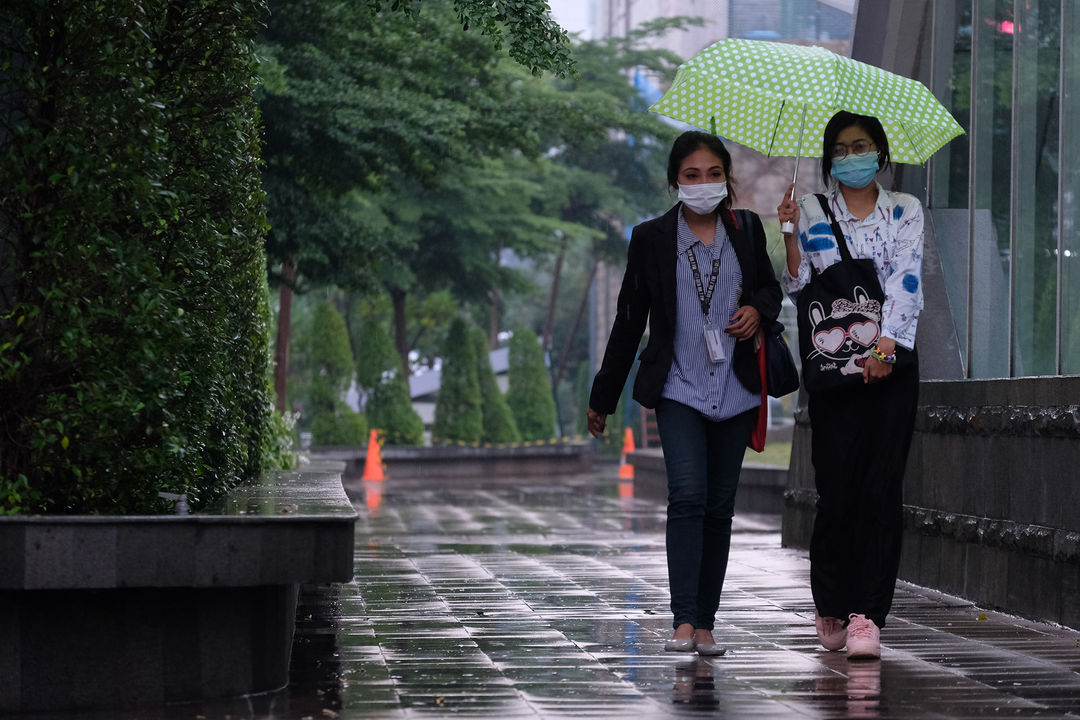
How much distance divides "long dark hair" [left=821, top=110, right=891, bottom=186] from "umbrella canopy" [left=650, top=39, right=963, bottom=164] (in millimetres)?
180

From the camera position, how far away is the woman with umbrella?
6.48 m

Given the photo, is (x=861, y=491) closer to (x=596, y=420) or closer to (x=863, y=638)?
(x=863, y=638)

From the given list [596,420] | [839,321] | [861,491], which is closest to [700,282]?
[839,321]

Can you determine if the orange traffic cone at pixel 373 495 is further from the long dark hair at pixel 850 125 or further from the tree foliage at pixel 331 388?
the long dark hair at pixel 850 125

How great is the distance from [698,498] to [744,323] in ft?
2.28

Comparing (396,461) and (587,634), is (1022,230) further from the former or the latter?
(396,461)

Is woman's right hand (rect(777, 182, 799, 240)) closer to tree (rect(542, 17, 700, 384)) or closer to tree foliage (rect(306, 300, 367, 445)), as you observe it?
tree foliage (rect(306, 300, 367, 445))

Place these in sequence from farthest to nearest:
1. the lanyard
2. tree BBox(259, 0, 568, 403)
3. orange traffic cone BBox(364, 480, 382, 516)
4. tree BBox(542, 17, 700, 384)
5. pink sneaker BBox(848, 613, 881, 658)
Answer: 1. tree BBox(542, 17, 700, 384)
2. orange traffic cone BBox(364, 480, 382, 516)
3. tree BBox(259, 0, 568, 403)
4. the lanyard
5. pink sneaker BBox(848, 613, 881, 658)

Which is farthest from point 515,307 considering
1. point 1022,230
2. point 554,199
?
point 1022,230

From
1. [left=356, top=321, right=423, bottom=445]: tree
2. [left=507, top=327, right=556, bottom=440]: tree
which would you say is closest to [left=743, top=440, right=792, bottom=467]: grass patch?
[left=356, top=321, right=423, bottom=445]: tree

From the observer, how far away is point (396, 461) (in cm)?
3509

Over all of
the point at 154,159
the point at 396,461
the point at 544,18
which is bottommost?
the point at 396,461

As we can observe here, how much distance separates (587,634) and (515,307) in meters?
68.9

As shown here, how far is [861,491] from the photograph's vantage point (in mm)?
6609
